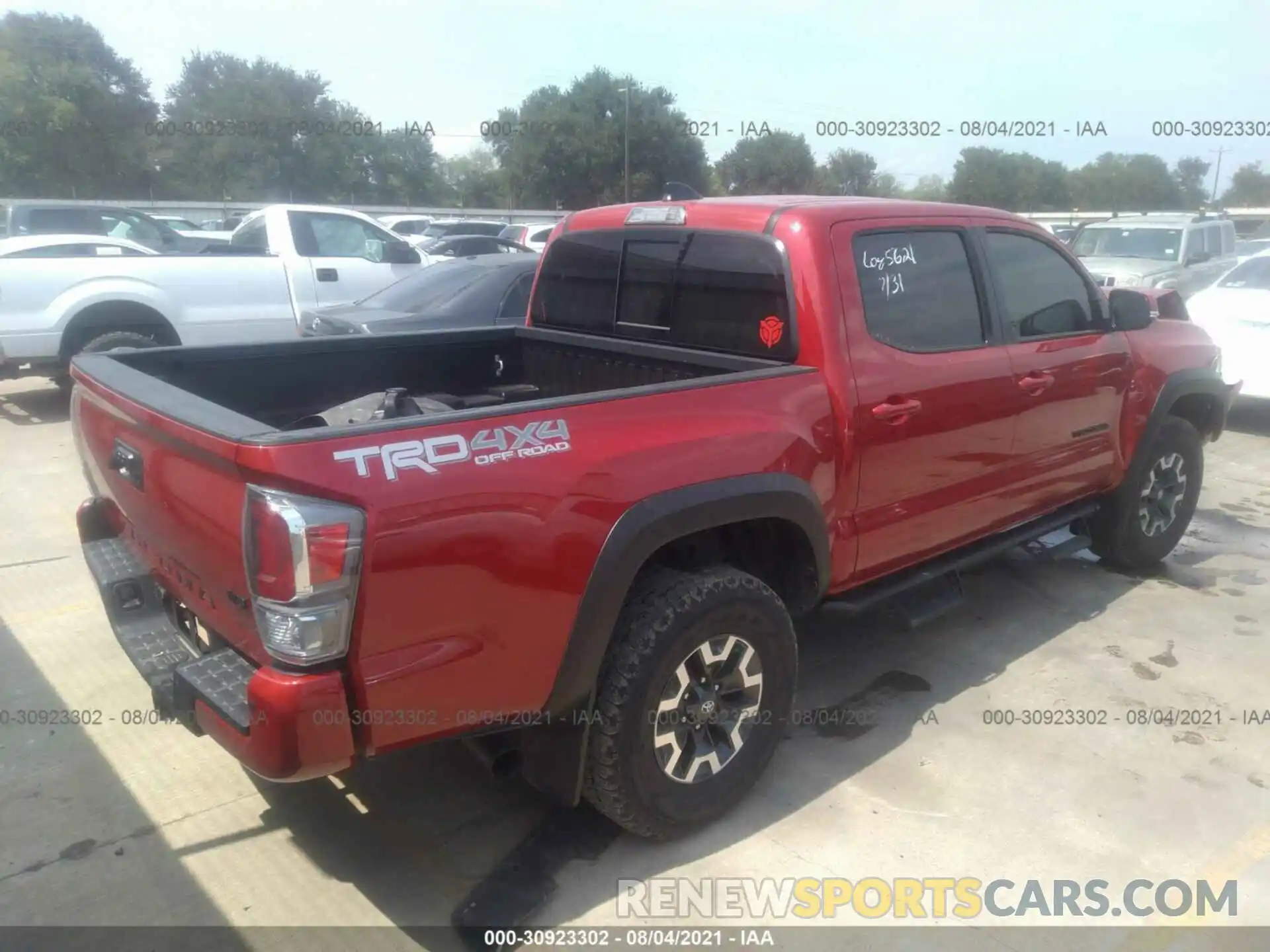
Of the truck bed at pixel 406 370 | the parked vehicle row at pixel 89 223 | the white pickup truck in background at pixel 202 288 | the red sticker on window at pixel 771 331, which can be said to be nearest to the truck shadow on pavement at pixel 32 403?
the white pickup truck in background at pixel 202 288

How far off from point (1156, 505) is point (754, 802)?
323 centimetres

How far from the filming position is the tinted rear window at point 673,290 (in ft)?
11.0

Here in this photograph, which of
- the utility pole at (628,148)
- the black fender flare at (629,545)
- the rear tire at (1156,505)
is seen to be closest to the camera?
the black fender flare at (629,545)

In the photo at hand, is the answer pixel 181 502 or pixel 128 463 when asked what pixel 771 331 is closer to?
pixel 181 502

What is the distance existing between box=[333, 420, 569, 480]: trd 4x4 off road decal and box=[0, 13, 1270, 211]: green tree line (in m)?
31.3

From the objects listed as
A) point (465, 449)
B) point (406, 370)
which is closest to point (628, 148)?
point (406, 370)

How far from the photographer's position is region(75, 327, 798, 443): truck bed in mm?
3180

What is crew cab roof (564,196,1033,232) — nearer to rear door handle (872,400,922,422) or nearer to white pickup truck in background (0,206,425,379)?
rear door handle (872,400,922,422)

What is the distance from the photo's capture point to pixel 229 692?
2.38m

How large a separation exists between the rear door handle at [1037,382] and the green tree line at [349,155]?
96.1ft

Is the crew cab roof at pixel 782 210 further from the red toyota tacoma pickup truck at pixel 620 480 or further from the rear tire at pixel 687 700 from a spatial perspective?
the rear tire at pixel 687 700

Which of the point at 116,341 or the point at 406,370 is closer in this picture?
the point at 406,370

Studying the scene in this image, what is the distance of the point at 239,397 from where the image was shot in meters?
3.67

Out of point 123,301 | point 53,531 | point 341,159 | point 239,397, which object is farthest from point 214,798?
point 341,159
